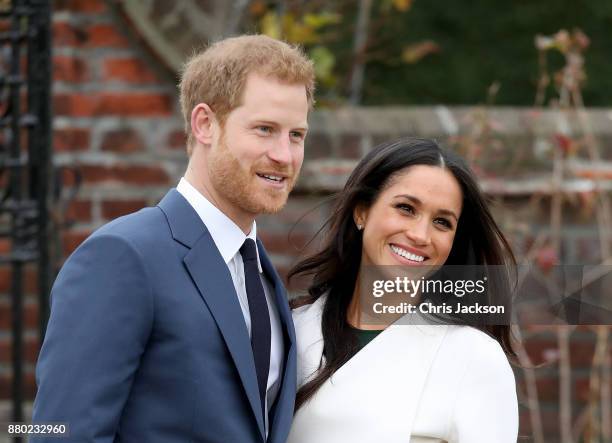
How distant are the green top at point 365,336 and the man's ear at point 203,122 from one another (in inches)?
25.0

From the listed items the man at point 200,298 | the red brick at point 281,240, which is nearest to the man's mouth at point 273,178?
the man at point 200,298

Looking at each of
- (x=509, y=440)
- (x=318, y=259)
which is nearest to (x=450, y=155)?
(x=318, y=259)

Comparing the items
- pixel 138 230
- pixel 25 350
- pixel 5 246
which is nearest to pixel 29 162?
pixel 5 246

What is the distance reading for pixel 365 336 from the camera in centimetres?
297

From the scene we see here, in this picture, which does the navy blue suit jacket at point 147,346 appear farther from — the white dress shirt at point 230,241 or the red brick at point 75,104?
the red brick at point 75,104

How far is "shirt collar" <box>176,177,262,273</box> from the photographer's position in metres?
2.70

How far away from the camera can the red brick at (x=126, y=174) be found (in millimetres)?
4480

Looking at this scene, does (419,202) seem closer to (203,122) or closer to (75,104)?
(203,122)

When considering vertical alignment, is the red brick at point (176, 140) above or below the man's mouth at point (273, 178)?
above

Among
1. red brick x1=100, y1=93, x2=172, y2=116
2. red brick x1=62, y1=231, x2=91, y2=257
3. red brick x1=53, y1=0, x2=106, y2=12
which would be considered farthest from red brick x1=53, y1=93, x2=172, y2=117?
red brick x1=62, y1=231, x2=91, y2=257

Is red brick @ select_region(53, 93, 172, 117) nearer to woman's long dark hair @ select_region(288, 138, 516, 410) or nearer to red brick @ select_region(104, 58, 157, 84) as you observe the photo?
red brick @ select_region(104, 58, 157, 84)

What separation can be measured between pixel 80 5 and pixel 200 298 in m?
2.21

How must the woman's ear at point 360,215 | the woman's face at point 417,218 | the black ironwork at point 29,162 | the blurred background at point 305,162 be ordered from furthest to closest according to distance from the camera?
the blurred background at point 305,162 → the black ironwork at point 29,162 → the woman's ear at point 360,215 → the woman's face at point 417,218

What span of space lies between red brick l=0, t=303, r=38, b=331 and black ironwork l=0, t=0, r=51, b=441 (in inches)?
15.2
